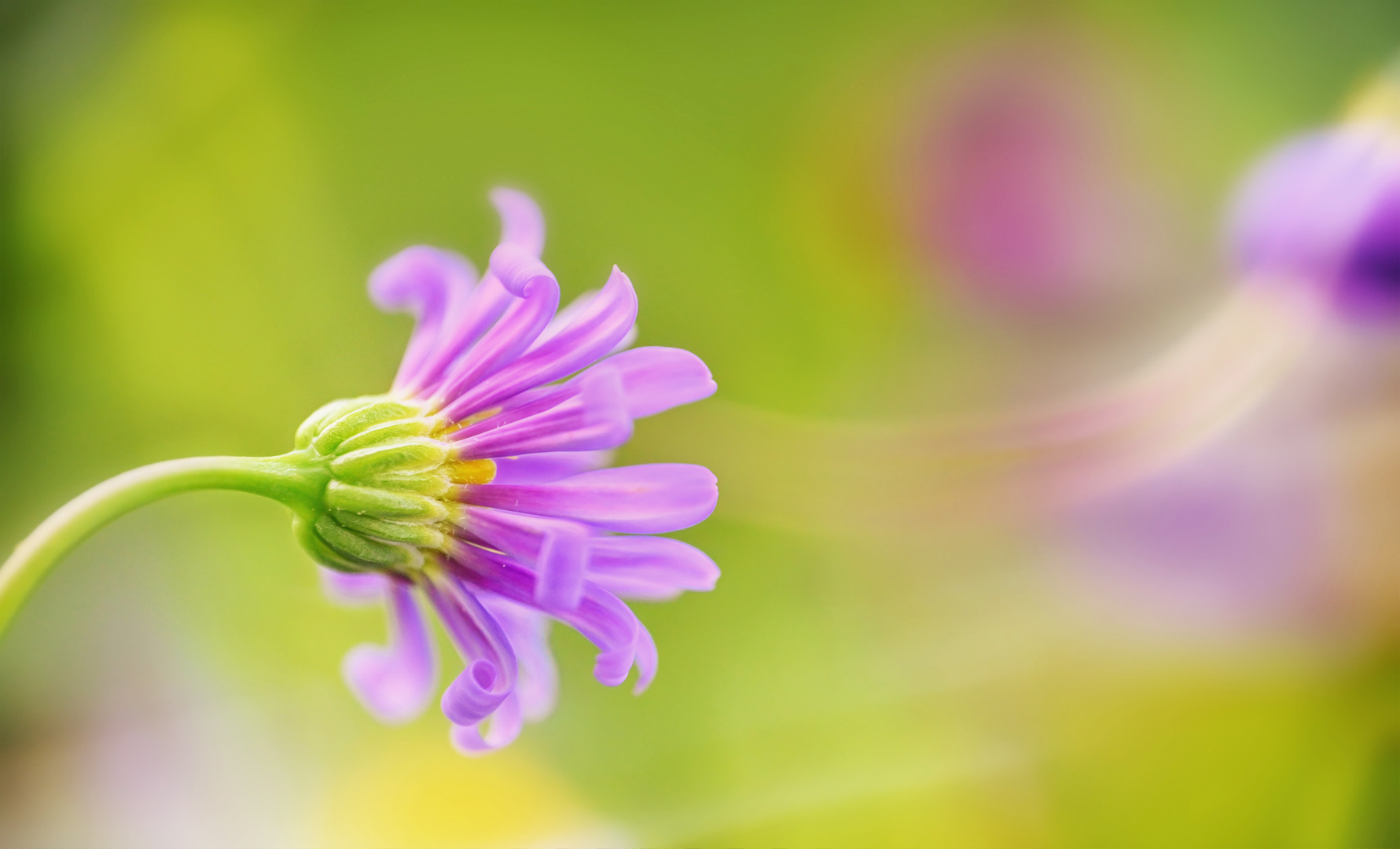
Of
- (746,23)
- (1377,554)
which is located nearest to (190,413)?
(746,23)

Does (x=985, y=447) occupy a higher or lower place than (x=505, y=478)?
higher

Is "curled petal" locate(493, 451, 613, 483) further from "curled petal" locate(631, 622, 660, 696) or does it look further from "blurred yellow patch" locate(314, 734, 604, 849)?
"blurred yellow patch" locate(314, 734, 604, 849)

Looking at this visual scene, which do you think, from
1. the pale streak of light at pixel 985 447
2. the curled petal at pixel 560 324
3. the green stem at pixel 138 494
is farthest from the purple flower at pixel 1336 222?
the green stem at pixel 138 494

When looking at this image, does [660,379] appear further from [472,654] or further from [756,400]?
[756,400]

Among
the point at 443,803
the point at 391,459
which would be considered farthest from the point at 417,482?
the point at 443,803

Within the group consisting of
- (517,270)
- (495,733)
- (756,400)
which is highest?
(756,400)

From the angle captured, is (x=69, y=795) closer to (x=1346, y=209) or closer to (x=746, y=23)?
(x=746, y=23)

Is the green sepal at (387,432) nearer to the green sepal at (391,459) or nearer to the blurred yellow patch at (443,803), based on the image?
the green sepal at (391,459)
